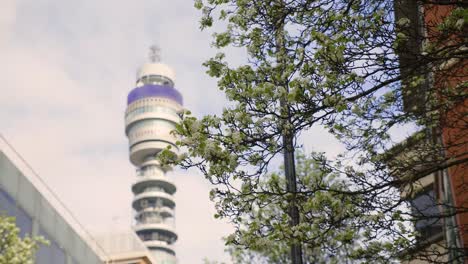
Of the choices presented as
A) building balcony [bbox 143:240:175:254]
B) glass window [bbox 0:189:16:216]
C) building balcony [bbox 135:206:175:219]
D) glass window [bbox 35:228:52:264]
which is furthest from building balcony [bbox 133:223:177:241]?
glass window [bbox 0:189:16:216]

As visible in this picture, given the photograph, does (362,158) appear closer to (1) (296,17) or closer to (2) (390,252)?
(2) (390,252)

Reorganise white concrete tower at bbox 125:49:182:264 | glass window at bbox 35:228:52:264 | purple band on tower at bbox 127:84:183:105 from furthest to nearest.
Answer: purple band on tower at bbox 127:84:183:105, white concrete tower at bbox 125:49:182:264, glass window at bbox 35:228:52:264

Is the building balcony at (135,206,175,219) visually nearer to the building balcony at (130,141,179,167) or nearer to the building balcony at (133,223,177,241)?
the building balcony at (133,223,177,241)

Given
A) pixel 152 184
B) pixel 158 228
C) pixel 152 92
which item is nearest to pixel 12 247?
pixel 158 228

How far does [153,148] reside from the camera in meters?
176

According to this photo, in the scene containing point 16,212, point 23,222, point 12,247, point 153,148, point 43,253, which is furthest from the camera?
point 153,148

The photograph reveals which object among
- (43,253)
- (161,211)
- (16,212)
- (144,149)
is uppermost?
(144,149)

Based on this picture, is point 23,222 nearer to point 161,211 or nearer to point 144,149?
point 161,211

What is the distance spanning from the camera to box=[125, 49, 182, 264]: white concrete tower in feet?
538

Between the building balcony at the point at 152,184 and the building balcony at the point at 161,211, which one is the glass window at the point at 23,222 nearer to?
the building balcony at the point at 161,211

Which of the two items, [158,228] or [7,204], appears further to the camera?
[158,228]

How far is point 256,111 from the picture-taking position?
30.3 feet

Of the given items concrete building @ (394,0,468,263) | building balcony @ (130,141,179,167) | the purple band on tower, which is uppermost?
the purple band on tower

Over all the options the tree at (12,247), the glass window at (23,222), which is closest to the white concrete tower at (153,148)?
the glass window at (23,222)
